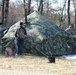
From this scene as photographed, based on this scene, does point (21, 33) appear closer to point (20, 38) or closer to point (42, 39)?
point (20, 38)

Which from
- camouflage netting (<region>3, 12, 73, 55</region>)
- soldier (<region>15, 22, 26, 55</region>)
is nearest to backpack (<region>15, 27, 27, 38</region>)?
soldier (<region>15, 22, 26, 55</region>)

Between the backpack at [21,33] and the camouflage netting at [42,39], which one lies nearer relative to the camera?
the backpack at [21,33]

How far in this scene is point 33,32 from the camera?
60.6 ft

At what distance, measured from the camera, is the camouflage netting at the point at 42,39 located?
18.1 m

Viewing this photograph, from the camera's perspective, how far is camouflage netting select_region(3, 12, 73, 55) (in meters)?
18.1

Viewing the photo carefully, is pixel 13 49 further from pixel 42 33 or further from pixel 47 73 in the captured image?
pixel 47 73

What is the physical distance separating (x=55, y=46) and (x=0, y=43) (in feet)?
10.8

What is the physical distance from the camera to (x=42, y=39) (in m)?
17.9

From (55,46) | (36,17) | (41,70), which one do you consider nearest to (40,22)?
(36,17)

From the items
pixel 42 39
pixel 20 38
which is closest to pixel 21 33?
pixel 20 38

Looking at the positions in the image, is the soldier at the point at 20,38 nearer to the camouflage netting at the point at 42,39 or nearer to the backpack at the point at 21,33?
the backpack at the point at 21,33

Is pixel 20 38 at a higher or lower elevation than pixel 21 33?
lower

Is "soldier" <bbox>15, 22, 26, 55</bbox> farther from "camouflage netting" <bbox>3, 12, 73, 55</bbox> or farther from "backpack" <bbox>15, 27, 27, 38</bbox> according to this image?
"camouflage netting" <bbox>3, 12, 73, 55</bbox>

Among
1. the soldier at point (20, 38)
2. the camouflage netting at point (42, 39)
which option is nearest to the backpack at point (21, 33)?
the soldier at point (20, 38)
